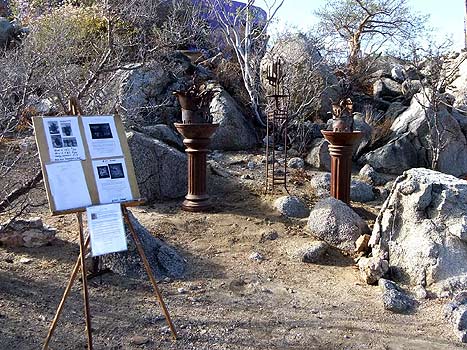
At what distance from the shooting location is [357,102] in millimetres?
12375

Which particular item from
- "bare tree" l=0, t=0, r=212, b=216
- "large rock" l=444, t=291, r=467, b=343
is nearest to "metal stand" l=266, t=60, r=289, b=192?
"bare tree" l=0, t=0, r=212, b=216

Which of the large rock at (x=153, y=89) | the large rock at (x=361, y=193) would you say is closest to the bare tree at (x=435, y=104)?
the large rock at (x=361, y=193)

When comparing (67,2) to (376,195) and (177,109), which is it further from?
(376,195)

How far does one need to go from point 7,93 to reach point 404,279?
168 inches

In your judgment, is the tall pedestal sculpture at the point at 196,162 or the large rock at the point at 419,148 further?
the large rock at the point at 419,148

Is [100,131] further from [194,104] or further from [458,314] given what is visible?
[194,104]

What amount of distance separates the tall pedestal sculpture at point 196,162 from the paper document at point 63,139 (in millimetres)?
3426

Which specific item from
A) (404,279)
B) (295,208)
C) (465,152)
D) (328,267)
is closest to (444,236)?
(404,279)

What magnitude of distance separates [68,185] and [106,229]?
36cm

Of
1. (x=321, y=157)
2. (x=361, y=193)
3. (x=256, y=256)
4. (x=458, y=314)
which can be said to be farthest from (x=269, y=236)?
(x=321, y=157)

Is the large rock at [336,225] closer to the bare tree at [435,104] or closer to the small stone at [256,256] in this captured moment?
the small stone at [256,256]

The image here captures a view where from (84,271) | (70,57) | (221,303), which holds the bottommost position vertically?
(221,303)

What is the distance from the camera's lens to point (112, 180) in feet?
12.4

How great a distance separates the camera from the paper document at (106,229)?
357 centimetres
